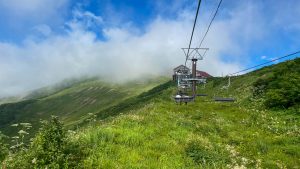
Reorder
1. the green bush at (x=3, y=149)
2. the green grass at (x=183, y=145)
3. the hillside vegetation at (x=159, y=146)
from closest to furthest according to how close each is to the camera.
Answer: the green bush at (x=3, y=149)
the hillside vegetation at (x=159, y=146)
the green grass at (x=183, y=145)

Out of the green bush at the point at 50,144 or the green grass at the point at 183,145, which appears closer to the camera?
the green bush at the point at 50,144

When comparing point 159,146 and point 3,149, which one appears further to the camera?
point 159,146

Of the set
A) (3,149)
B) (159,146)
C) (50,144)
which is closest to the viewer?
(3,149)

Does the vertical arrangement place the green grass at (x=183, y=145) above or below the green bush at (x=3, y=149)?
below

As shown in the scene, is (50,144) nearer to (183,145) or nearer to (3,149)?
(3,149)

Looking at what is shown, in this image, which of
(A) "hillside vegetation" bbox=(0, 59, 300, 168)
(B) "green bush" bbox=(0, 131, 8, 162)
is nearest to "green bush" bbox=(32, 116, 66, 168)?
(A) "hillside vegetation" bbox=(0, 59, 300, 168)

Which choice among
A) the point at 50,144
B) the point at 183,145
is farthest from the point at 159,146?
the point at 50,144

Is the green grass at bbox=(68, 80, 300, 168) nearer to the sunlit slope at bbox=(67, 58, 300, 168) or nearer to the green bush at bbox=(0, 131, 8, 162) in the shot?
the sunlit slope at bbox=(67, 58, 300, 168)

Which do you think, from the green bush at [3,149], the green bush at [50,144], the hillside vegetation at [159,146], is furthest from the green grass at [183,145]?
the green bush at [3,149]

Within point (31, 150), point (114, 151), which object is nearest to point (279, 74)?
point (114, 151)

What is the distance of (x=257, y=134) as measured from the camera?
75.0ft

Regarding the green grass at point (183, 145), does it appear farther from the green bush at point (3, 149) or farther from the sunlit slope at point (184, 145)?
the green bush at point (3, 149)

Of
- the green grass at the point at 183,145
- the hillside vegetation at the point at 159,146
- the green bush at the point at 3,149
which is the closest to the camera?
the green bush at the point at 3,149

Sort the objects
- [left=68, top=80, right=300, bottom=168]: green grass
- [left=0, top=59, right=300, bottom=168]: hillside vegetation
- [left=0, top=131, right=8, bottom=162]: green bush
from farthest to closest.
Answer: [left=68, top=80, right=300, bottom=168]: green grass
[left=0, top=59, right=300, bottom=168]: hillside vegetation
[left=0, top=131, right=8, bottom=162]: green bush
